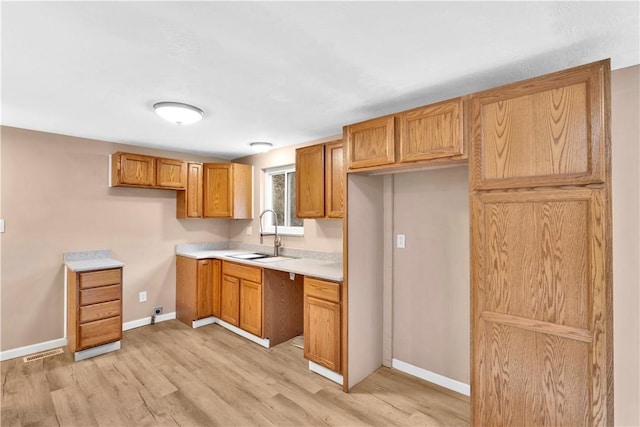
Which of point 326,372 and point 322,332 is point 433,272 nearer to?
point 322,332

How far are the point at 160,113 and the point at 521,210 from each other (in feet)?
Result: 8.56

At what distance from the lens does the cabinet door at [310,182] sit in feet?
9.98

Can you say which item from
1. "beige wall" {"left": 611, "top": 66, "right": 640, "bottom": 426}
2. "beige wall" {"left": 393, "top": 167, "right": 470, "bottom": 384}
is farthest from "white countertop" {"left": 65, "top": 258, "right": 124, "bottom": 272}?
"beige wall" {"left": 611, "top": 66, "right": 640, "bottom": 426}

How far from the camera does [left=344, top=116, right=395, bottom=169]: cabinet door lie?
225 centimetres

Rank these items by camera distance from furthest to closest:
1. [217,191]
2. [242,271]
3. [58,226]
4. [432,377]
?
[217,191] → [242,271] → [58,226] → [432,377]

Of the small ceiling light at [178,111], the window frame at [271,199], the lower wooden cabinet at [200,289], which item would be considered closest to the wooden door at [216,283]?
the lower wooden cabinet at [200,289]

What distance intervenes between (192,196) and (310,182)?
73.0 inches

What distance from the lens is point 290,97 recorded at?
2344mm

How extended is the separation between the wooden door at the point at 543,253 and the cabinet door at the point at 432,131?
11 cm

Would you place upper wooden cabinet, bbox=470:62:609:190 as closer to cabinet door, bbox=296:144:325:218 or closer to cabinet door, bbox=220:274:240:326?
cabinet door, bbox=296:144:325:218

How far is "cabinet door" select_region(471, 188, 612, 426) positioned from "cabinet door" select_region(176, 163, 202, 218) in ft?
11.2

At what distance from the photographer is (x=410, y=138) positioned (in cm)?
216

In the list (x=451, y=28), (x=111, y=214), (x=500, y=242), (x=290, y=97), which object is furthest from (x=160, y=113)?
(x=500, y=242)

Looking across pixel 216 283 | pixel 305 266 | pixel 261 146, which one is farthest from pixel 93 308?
pixel 261 146
